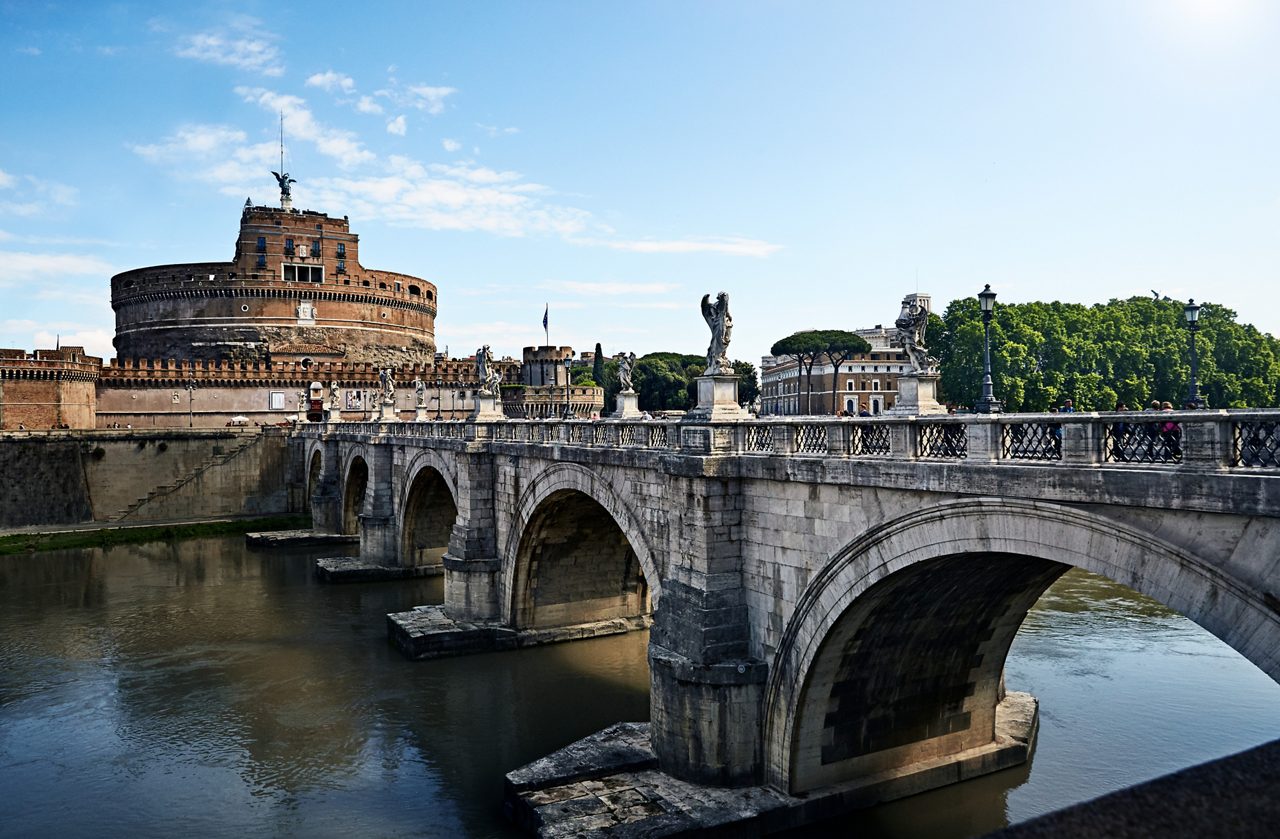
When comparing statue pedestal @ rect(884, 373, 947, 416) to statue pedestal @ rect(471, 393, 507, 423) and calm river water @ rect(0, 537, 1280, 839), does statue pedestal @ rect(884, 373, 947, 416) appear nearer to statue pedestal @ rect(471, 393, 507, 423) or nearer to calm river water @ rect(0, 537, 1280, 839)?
calm river water @ rect(0, 537, 1280, 839)

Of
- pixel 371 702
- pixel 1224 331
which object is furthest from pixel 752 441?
pixel 1224 331

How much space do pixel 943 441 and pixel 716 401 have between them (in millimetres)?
4939

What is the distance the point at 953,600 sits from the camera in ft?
45.1

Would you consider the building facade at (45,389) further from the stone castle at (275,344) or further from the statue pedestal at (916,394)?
the statue pedestal at (916,394)

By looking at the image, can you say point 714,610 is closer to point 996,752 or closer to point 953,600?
point 953,600

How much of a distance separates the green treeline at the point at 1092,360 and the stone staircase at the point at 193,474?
142 feet

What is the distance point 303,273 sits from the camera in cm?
8112

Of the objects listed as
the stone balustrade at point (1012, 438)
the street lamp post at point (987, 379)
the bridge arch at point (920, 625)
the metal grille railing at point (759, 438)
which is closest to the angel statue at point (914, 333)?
the street lamp post at point (987, 379)

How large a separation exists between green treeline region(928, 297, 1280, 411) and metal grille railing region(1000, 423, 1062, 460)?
1769 inches

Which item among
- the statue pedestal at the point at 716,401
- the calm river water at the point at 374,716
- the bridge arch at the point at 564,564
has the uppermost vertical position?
the statue pedestal at the point at 716,401

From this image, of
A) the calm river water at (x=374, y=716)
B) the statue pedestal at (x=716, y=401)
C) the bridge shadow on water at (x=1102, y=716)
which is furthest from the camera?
the calm river water at (x=374, y=716)

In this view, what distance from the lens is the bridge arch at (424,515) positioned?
33.6 meters

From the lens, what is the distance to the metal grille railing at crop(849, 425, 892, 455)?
11.9 metres

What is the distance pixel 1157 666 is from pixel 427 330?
78809 mm
